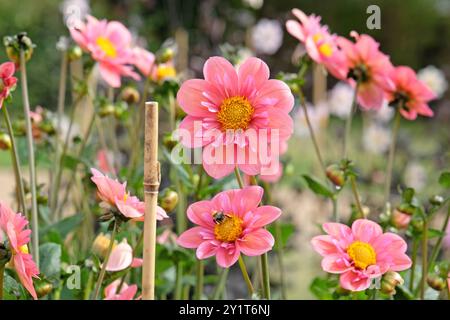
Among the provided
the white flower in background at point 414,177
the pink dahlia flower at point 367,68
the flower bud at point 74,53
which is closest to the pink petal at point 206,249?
the pink dahlia flower at point 367,68

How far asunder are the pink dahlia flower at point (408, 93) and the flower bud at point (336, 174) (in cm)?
13

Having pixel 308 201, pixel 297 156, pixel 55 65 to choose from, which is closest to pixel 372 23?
pixel 308 201

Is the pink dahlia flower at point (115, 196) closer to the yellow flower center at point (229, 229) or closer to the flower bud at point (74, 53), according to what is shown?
the yellow flower center at point (229, 229)

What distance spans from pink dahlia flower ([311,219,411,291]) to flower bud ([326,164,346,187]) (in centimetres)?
13

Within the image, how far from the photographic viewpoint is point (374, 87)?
0.85 meters

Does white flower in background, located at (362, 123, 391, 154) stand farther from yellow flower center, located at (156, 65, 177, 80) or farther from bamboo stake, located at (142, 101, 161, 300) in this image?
bamboo stake, located at (142, 101, 161, 300)

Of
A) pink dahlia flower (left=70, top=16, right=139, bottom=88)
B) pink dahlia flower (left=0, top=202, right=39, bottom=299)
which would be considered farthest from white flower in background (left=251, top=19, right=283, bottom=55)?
pink dahlia flower (left=0, top=202, right=39, bottom=299)

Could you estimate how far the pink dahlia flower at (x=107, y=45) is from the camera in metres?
0.86

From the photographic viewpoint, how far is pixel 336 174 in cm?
74

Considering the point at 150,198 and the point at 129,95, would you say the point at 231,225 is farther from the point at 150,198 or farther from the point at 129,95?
the point at 129,95

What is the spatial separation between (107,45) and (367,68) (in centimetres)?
28

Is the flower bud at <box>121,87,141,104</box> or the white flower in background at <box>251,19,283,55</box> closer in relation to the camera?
the flower bud at <box>121,87,141,104</box>

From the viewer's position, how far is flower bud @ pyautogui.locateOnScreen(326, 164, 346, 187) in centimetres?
74
